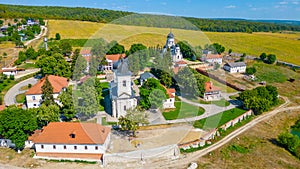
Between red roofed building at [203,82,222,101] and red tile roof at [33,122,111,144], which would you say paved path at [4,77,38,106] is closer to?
red tile roof at [33,122,111,144]

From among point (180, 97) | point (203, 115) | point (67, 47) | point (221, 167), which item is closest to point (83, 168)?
point (221, 167)

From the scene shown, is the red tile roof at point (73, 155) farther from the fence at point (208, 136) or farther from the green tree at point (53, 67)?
the green tree at point (53, 67)

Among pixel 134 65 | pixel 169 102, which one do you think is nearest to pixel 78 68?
pixel 134 65

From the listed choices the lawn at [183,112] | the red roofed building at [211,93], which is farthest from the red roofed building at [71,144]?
the red roofed building at [211,93]

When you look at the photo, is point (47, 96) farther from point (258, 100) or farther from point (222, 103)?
point (258, 100)

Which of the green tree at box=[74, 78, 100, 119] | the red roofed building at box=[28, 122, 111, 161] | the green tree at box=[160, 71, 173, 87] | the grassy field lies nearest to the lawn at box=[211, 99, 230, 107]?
the grassy field

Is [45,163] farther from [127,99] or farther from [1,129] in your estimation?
[127,99]

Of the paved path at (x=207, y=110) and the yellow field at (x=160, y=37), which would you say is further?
the yellow field at (x=160, y=37)
